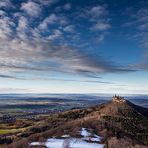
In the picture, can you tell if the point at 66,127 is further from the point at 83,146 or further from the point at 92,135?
the point at 83,146

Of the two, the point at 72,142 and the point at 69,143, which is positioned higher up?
the point at 72,142

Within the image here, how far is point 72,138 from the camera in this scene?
169m

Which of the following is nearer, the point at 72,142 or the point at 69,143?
the point at 69,143

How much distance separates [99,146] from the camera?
6230 inches

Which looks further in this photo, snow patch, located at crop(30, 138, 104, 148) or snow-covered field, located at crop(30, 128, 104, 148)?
snow-covered field, located at crop(30, 128, 104, 148)

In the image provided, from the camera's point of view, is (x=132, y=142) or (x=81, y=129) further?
(x=81, y=129)

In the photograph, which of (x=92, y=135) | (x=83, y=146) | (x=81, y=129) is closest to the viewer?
(x=83, y=146)

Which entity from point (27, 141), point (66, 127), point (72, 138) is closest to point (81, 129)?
point (66, 127)

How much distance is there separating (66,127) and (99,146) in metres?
44.9

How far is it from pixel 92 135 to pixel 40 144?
112 feet

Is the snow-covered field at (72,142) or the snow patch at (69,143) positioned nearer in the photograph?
the snow patch at (69,143)

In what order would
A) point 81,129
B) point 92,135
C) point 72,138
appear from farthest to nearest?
point 81,129
point 92,135
point 72,138

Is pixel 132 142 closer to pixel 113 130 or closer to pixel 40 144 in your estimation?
pixel 113 130

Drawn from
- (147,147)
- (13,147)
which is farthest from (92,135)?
(13,147)
